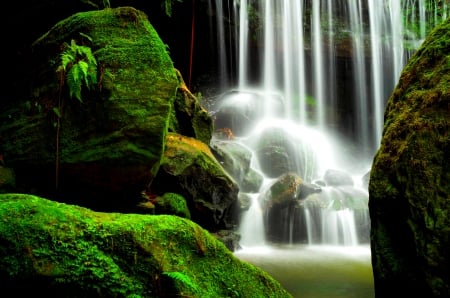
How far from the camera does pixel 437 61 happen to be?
4.11m

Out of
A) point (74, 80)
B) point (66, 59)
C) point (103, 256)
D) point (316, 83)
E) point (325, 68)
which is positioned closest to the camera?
point (103, 256)

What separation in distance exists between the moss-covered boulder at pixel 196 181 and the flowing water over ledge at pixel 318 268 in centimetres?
114

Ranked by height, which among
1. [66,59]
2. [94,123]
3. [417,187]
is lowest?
[417,187]

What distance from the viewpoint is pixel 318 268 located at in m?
7.59

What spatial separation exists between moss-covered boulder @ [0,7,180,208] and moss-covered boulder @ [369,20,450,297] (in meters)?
3.23

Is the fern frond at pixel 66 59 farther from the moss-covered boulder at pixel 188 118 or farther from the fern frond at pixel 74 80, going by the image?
the moss-covered boulder at pixel 188 118

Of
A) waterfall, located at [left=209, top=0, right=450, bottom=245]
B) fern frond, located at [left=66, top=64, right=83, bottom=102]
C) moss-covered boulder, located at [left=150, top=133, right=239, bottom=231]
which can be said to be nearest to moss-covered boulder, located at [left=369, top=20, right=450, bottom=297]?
fern frond, located at [left=66, top=64, right=83, bottom=102]

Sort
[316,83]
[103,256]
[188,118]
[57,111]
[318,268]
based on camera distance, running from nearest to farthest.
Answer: [103,256] → [57,111] → [318,268] → [188,118] → [316,83]

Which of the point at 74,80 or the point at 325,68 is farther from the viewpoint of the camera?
the point at 325,68

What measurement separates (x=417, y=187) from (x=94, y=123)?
4.40 metres

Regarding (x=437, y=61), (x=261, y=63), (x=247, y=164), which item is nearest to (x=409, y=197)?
(x=437, y=61)

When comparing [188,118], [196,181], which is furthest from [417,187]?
[188,118]

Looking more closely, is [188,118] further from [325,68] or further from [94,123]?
[325,68]

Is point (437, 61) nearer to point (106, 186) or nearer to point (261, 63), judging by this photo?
point (106, 186)
